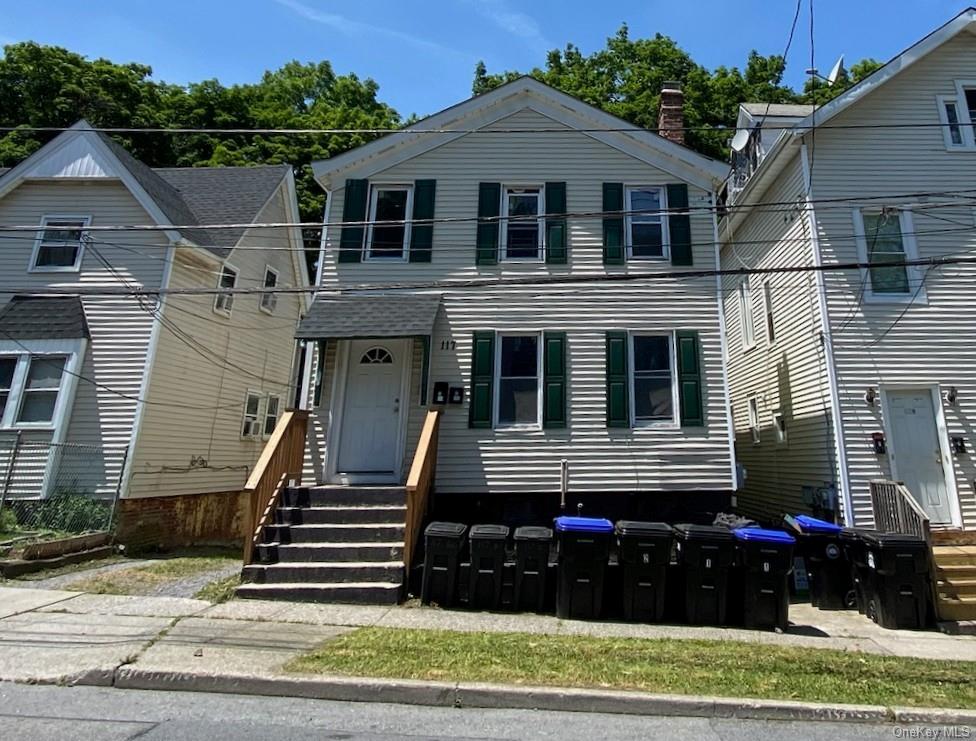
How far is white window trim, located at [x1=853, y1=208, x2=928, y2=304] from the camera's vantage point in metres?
9.62

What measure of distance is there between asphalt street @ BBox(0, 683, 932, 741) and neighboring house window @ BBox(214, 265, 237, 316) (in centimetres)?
1031

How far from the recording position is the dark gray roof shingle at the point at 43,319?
10914mm

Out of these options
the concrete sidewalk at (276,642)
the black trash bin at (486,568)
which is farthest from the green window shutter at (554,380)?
the concrete sidewalk at (276,642)

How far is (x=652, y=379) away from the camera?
9.39m

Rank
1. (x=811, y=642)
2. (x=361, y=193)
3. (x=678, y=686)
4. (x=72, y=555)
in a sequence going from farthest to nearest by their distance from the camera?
(x=361, y=193)
(x=72, y=555)
(x=811, y=642)
(x=678, y=686)

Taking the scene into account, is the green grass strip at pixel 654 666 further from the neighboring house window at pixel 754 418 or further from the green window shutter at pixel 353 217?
the neighboring house window at pixel 754 418

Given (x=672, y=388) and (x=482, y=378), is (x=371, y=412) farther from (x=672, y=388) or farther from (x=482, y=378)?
(x=672, y=388)

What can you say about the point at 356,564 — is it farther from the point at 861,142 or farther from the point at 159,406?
the point at 861,142

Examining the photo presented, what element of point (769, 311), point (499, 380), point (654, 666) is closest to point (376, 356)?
point (499, 380)

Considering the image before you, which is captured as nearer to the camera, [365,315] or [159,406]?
[365,315]

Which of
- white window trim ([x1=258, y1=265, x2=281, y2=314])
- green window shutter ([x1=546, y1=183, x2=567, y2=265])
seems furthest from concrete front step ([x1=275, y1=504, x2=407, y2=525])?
white window trim ([x1=258, y1=265, x2=281, y2=314])

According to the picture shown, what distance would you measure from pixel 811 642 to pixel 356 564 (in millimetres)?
5269

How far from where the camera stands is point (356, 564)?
7.04m

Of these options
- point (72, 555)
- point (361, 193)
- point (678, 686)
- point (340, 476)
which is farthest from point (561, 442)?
point (72, 555)
